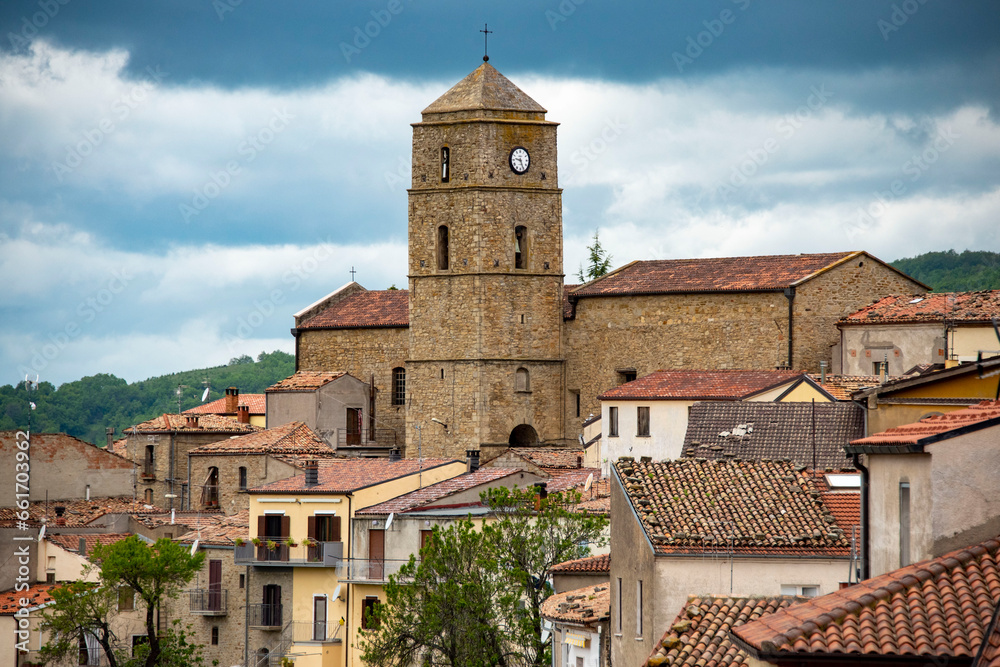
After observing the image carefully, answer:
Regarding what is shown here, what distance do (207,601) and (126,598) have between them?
2.48m

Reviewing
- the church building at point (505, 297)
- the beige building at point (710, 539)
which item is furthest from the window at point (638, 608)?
the church building at point (505, 297)

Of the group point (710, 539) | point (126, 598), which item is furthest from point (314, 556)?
point (710, 539)

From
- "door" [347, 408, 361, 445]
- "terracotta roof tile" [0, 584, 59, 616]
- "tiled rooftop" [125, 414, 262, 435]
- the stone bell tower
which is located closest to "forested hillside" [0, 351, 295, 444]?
"tiled rooftop" [125, 414, 262, 435]

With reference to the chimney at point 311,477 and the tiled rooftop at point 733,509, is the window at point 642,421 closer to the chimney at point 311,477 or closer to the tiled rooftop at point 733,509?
the chimney at point 311,477

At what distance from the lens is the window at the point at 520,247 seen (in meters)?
56.7

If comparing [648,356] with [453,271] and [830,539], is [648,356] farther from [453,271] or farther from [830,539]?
[830,539]

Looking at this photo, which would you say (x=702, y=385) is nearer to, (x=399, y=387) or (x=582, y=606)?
(x=399, y=387)

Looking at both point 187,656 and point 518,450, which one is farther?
point 518,450

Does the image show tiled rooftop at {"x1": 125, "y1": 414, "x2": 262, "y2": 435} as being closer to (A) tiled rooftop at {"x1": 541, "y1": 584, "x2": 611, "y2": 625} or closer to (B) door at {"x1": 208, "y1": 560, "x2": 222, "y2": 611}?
(B) door at {"x1": 208, "y1": 560, "x2": 222, "y2": 611}

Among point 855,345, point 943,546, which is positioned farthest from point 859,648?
point 855,345

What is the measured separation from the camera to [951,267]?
9181cm

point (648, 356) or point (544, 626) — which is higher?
point (648, 356)

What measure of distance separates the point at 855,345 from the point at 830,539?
3033 centimetres

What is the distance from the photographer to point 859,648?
1183 centimetres
